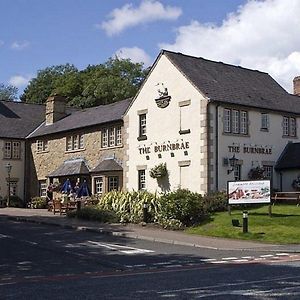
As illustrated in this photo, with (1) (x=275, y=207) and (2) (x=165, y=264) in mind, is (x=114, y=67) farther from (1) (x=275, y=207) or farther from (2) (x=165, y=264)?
(2) (x=165, y=264)

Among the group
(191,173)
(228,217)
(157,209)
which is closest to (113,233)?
(157,209)

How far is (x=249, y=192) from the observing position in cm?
2700

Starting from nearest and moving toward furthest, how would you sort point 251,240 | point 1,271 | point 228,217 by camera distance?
1. point 1,271
2. point 251,240
3. point 228,217

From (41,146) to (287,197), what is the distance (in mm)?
22823

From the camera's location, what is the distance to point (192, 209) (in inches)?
1075

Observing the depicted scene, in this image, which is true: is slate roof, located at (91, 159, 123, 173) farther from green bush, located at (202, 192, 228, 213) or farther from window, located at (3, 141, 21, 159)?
window, located at (3, 141, 21, 159)

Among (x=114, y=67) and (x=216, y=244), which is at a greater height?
(x=114, y=67)

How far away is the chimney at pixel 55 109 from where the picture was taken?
4828 centimetres

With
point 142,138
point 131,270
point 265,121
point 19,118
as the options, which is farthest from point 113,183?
point 131,270

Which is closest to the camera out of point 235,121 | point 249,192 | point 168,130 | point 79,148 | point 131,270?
point 131,270

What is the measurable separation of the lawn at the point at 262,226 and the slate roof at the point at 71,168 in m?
14.5

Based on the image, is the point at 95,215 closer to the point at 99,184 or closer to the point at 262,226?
the point at 99,184

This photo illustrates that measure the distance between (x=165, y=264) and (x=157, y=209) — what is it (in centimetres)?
1182

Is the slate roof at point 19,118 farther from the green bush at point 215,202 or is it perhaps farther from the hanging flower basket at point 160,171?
the green bush at point 215,202
